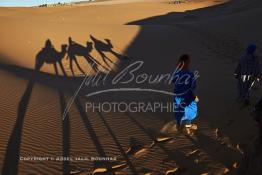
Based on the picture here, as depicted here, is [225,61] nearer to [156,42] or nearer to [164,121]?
[156,42]

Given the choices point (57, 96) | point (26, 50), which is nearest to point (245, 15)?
point (26, 50)

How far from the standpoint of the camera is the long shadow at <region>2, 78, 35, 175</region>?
810cm

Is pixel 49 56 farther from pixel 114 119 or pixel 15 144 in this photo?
pixel 15 144

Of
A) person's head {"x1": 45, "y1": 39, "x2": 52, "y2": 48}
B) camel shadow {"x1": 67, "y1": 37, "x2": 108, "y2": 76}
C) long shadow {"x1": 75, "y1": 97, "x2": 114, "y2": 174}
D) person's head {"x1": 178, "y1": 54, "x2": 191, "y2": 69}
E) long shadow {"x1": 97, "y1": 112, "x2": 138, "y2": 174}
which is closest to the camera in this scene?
long shadow {"x1": 97, "y1": 112, "x2": 138, "y2": 174}

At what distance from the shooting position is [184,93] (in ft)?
30.7

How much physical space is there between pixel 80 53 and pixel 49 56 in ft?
4.83

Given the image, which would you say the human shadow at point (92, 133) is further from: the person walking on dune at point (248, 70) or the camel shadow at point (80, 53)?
the camel shadow at point (80, 53)

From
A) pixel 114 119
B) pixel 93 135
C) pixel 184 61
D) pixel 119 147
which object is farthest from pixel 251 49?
pixel 93 135

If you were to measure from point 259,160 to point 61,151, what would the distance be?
411cm

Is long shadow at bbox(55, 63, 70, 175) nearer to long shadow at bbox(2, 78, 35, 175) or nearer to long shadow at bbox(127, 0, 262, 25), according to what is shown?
long shadow at bbox(2, 78, 35, 175)

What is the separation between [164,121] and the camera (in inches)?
411

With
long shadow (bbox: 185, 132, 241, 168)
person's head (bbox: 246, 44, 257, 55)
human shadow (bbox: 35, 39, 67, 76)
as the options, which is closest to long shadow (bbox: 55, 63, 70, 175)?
long shadow (bbox: 185, 132, 241, 168)

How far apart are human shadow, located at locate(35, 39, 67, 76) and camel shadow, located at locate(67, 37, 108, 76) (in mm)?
327

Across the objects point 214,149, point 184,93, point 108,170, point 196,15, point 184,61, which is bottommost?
point 108,170
